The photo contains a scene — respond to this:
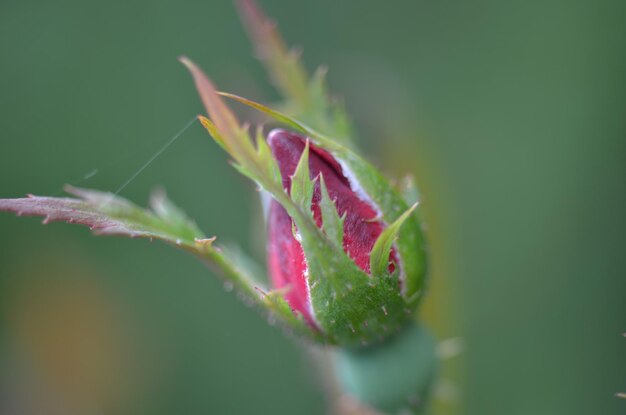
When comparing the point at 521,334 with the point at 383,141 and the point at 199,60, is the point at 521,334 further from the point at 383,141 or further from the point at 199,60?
the point at 199,60

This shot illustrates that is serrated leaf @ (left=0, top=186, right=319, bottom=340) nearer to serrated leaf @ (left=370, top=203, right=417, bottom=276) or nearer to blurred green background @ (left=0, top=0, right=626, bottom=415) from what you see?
serrated leaf @ (left=370, top=203, right=417, bottom=276)

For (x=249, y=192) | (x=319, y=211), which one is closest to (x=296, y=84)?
(x=319, y=211)

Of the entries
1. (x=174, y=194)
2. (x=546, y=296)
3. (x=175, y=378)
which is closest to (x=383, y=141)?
(x=546, y=296)

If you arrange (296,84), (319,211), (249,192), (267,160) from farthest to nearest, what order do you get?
(249,192)
(296,84)
(319,211)
(267,160)

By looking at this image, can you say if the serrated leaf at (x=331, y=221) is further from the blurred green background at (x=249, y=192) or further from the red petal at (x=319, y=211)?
the blurred green background at (x=249, y=192)

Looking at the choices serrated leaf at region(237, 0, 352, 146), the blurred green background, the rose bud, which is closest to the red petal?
the rose bud

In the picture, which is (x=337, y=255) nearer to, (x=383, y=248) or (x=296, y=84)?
(x=383, y=248)
